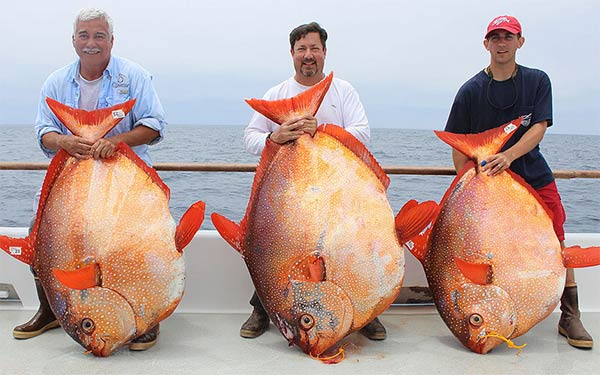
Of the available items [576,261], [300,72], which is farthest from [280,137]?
[576,261]

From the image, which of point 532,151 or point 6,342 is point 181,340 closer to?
point 6,342

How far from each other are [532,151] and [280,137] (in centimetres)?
128

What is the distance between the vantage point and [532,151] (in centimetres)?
293

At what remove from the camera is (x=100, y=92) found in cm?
283

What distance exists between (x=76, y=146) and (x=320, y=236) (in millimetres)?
1161

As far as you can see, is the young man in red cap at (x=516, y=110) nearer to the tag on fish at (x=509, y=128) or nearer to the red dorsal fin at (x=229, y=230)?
the tag on fish at (x=509, y=128)

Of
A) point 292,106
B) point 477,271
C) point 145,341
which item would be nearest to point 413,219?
point 477,271

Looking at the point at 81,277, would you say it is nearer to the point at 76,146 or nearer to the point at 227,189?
the point at 76,146

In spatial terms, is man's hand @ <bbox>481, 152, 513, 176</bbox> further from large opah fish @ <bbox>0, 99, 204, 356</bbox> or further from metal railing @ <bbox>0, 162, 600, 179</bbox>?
large opah fish @ <bbox>0, 99, 204, 356</bbox>

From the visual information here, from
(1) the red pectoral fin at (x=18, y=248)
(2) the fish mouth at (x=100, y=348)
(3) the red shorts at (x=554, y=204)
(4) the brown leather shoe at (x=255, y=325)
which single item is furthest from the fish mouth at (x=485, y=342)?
(1) the red pectoral fin at (x=18, y=248)

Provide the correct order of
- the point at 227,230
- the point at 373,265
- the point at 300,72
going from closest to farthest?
the point at 373,265 → the point at 227,230 → the point at 300,72

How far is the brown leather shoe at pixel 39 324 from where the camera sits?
2908 mm

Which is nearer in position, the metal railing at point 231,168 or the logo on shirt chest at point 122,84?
the logo on shirt chest at point 122,84

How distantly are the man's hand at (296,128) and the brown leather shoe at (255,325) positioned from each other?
37.5 inches
